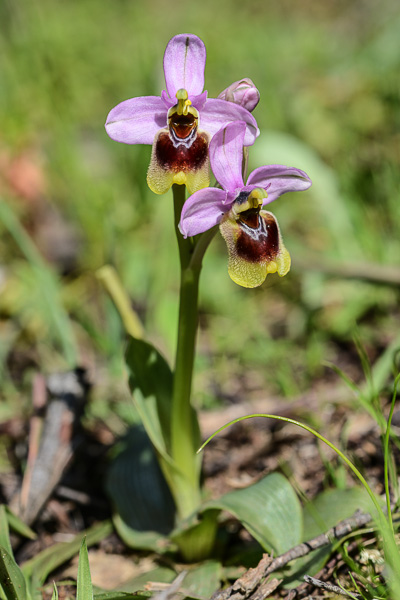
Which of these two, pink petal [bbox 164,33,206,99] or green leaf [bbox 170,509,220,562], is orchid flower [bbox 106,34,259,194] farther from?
green leaf [bbox 170,509,220,562]

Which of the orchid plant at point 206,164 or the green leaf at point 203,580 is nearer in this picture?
the orchid plant at point 206,164

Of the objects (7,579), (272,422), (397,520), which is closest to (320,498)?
(397,520)

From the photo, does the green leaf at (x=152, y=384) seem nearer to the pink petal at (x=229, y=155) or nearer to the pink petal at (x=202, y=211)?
the pink petal at (x=202, y=211)

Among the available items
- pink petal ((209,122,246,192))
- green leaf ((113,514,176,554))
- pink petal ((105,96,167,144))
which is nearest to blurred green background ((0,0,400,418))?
green leaf ((113,514,176,554))

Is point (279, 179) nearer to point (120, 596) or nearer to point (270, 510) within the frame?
point (270, 510)

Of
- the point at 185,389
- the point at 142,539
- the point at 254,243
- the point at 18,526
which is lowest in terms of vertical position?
the point at 142,539

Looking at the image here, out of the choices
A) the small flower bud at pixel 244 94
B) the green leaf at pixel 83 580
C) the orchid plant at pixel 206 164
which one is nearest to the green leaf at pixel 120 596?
the green leaf at pixel 83 580

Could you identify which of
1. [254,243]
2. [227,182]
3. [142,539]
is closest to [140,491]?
[142,539]
